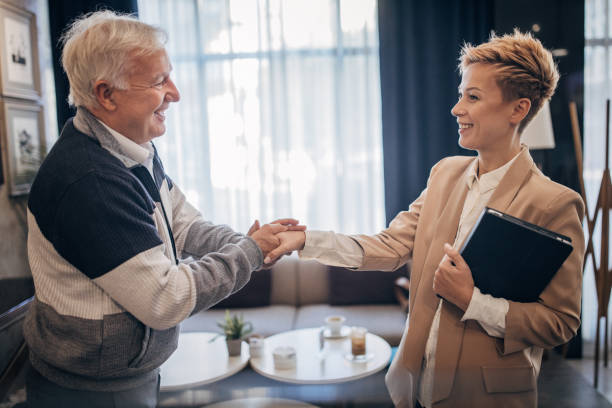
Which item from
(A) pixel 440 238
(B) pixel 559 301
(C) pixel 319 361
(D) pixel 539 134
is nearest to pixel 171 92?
(A) pixel 440 238

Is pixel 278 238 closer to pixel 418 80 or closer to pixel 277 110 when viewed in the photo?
pixel 277 110

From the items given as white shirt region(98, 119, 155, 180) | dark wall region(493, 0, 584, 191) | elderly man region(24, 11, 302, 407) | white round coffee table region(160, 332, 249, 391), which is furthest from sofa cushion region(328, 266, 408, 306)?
white shirt region(98, 119, 155, 180)

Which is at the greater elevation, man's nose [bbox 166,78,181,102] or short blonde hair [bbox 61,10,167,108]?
short blonde hair [bbox 61,10,167,108]

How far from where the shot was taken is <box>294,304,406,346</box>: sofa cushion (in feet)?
10.5

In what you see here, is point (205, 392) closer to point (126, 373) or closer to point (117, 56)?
point (126, 373)

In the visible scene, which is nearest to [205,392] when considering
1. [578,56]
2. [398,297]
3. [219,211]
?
[398,297]

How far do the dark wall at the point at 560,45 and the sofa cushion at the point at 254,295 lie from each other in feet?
7.85

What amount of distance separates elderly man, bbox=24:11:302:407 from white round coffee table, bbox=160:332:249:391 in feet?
3.64

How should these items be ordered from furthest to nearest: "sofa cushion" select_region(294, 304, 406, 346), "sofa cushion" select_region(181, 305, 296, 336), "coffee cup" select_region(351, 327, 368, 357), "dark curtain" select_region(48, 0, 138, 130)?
"dark curtain" select_region(48, 0, 138, 130)
"sofa cushion" select_region(181, 305, 296, 336)
"sofa cushion" select_region(294, 304, 406, 346)
"coffee cup" select_region(351, 327, 368, 357)

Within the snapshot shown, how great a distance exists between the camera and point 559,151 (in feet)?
11.9

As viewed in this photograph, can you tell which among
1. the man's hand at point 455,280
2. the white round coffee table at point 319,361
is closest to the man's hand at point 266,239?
the man's hand at point 455,280

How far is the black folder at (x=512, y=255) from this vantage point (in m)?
0.98

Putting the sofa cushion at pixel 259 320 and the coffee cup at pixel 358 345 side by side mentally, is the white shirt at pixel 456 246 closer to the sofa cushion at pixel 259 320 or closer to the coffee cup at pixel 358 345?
the coffee cup at pixel 358 345

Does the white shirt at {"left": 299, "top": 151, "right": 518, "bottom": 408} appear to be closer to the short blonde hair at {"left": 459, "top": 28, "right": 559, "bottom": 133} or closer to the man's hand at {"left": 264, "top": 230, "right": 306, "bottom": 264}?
the man's hand at {"left": 264, "top": 230, "right": 306, "bottom": 264}
